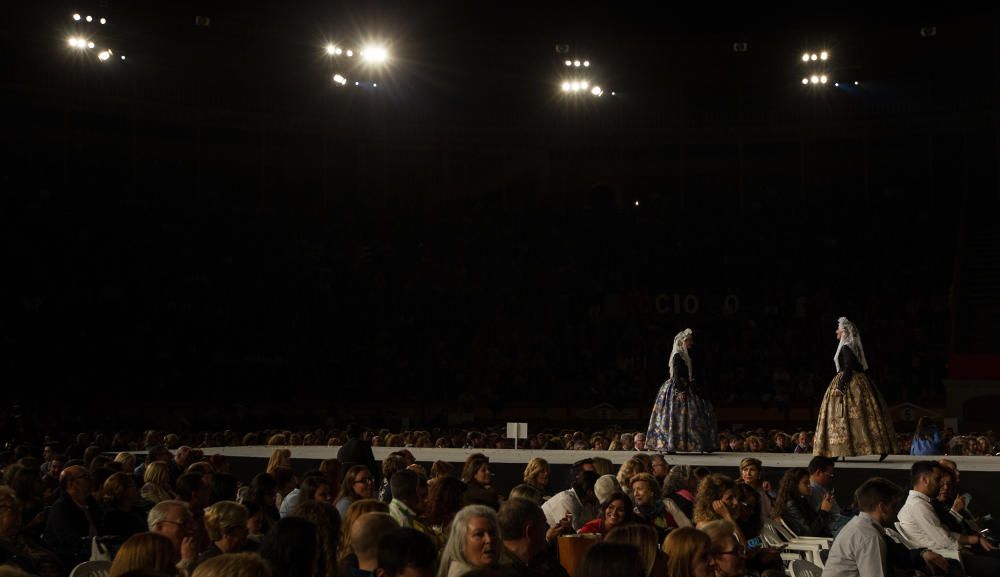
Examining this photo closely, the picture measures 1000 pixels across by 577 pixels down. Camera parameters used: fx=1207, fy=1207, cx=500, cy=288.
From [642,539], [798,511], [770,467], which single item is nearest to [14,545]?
[642,539]

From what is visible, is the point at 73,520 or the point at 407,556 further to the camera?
the point at 73,520

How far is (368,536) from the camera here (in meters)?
5.96

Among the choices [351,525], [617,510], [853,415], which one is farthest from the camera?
[853,415]

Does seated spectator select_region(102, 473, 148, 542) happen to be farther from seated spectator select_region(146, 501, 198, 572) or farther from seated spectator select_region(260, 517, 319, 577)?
seated spectator select_region(260, 517, 319, 577)

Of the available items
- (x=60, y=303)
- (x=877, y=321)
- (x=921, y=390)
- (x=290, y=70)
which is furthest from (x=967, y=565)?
(x=290, y=70)

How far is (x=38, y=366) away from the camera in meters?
27.8

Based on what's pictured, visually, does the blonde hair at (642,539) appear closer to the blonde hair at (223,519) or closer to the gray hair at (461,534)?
the gray hair at (461,534)

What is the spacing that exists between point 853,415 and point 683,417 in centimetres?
242

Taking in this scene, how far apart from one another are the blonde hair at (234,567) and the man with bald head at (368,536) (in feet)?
5.36

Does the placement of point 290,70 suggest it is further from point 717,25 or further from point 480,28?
point 717,25

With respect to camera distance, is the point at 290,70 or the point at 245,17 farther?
the point at 290,70

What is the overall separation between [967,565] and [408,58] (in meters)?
25.9

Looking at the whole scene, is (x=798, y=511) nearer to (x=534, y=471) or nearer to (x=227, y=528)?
(x=534, y=471)

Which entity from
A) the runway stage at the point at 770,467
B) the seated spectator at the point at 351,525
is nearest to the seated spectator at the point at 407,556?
the seated spectator at the point at 351,525
